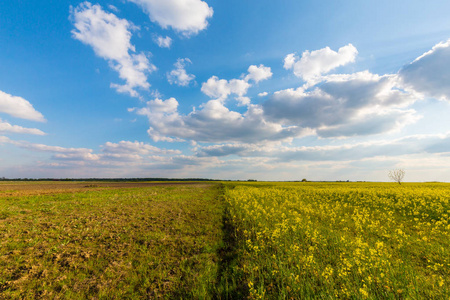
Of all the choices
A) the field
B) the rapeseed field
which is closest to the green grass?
the field

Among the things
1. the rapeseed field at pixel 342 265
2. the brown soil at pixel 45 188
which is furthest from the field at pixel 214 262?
the brown soil at pixel 45 188

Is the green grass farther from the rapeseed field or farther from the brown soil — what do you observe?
the brown soil

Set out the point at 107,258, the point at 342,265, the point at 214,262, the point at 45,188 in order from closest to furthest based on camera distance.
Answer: the point at 342,265 < the point at 214,262 < the point at 107,258 < the point at 45,188

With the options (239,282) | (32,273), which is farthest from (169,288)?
(32,273)

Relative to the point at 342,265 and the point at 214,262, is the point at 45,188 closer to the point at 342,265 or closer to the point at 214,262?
the point at 214,262

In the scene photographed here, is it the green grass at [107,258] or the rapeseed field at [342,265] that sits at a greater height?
the rapeseed field at [342,265]

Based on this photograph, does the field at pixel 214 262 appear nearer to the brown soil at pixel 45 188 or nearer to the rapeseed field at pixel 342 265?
the rapeseed field at pixel 342 265

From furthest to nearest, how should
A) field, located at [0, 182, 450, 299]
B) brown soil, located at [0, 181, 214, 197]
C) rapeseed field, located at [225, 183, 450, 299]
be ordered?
1. brown soil, located at [0, 181, 214, 197]
2. field, located at [0, 182, 450, 299]
3. rapeseed field, located at [225, 183, 450, 299]

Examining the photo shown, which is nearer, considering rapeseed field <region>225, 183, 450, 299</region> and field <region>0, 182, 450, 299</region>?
rapeseed field <region>225, 183, 450, 299</region>

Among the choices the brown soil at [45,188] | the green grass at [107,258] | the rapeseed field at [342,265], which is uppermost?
the rapeseed field at [342,265]

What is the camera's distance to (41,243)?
32.4 ft

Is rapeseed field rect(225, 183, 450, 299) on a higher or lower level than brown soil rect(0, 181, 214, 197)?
higher

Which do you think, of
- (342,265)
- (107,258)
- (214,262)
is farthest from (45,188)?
(342,265)

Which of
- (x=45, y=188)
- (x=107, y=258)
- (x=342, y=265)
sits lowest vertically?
(x=45, y=188)
